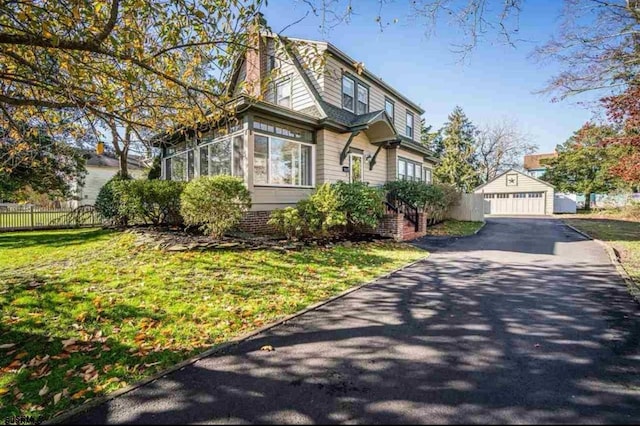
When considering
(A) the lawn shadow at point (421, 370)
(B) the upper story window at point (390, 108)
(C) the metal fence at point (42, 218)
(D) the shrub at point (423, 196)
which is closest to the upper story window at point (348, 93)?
(B) the upper story window at point (390, 108)

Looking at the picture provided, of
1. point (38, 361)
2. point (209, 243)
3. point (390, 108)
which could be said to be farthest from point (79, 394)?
point (390, 108)

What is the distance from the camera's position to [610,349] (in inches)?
139

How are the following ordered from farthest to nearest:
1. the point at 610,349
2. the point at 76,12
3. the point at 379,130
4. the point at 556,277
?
the point at 379,130 → the point at 556,277 → the point at 76,12 → the point at 610,349

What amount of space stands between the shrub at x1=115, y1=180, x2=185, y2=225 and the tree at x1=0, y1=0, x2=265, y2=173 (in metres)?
4.24

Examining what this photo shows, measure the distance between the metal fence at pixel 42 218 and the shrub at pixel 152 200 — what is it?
558 cm

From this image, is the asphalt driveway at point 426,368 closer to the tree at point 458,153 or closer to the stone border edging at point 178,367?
the stone border edging at point 178,367

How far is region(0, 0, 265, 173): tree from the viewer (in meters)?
4.11

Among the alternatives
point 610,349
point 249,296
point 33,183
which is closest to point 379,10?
point 249,296

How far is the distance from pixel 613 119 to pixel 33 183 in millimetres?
29518

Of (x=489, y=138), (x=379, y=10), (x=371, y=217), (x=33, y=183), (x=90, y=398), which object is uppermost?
(x=489, y=138)

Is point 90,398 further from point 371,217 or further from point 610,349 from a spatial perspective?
point 371,217

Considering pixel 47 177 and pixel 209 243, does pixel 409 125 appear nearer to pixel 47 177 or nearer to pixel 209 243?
pixel 209 243

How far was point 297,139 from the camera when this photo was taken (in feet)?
41.2

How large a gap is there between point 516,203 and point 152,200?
35833 mm
